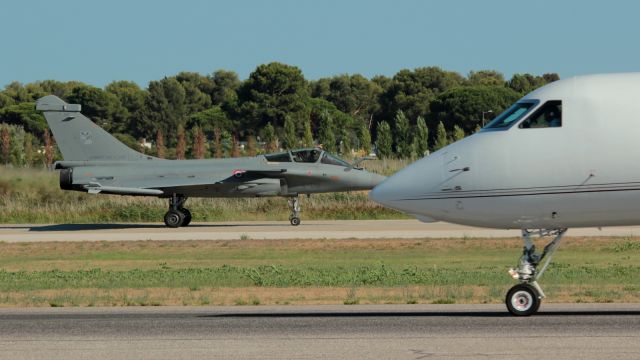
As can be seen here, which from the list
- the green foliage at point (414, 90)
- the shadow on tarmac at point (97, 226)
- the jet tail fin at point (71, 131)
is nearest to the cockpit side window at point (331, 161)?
the shadow on tarmac at point (97, 226)

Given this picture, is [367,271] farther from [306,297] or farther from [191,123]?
[191,123]

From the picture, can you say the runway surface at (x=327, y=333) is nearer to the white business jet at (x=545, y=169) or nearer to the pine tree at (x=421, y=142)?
the white business jet at (x=545, y=169)

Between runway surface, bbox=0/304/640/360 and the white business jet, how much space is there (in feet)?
4.54

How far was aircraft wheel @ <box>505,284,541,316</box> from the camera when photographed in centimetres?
1596

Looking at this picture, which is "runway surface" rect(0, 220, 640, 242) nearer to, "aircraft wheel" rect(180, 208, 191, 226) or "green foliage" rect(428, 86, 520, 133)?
"aircraft wheel" rect(180, 208, 191, 226)

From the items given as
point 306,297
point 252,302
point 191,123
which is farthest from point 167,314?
point 191,123

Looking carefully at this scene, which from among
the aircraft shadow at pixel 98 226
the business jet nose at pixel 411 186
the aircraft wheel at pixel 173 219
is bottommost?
the aircraft shadow at pixel 98 226

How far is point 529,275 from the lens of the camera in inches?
623

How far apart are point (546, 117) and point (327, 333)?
4.03m

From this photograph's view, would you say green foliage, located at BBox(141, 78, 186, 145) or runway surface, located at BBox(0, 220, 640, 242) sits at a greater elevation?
green foliage, located at BBox(141, 78, 186, 145)

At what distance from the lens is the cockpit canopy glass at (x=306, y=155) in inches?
1820

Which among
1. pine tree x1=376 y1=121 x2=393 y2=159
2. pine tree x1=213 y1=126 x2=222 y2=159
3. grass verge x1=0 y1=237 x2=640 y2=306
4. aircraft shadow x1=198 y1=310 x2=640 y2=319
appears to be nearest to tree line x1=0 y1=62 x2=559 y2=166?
pine tree x1=376 y1=121 x2=393 y2=159

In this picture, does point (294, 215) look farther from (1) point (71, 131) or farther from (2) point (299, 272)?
(2) point (299, 272)

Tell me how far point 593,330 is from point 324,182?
31.2m
